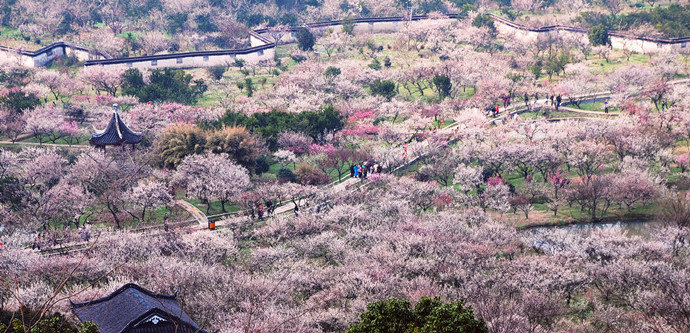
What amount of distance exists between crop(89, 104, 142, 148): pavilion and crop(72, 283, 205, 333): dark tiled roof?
2734 cm

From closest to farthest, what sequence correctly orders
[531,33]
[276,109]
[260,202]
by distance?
[260,202] → [276,109] → [531,33]

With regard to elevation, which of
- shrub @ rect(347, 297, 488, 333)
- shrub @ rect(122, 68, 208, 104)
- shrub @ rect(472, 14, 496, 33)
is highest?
shrub @ rect(347, 297, 488, 333)

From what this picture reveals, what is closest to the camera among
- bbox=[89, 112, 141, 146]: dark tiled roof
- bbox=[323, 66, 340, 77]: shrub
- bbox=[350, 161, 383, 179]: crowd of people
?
bbox=[89, 112, 141, 146]: dark tiled roof

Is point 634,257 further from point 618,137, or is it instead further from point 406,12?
point 406,12

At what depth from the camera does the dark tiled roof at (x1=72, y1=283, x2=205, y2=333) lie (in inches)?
1266

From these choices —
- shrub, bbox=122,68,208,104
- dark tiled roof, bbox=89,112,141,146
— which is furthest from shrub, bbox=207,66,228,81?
dark tiled roof, bbox=89,112,141,146

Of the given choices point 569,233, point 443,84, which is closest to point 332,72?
point 443,84

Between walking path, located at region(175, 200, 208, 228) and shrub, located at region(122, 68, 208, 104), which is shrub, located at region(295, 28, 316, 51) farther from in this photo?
walking path, located at region(175, 200, 208, 228)

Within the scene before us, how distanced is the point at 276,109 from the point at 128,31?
142 feet

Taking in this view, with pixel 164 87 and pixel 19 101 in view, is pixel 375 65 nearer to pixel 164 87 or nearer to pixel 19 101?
pixel 164 87

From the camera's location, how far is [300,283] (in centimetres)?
4284

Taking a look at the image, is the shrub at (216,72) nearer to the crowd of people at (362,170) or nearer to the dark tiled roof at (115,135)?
the dark tiled roof at (115,135)

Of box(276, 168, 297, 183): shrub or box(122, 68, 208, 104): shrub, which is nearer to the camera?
box(276, 168, 297, 183): shrub

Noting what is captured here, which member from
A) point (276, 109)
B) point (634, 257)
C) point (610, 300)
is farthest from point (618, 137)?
point (276, 109)
